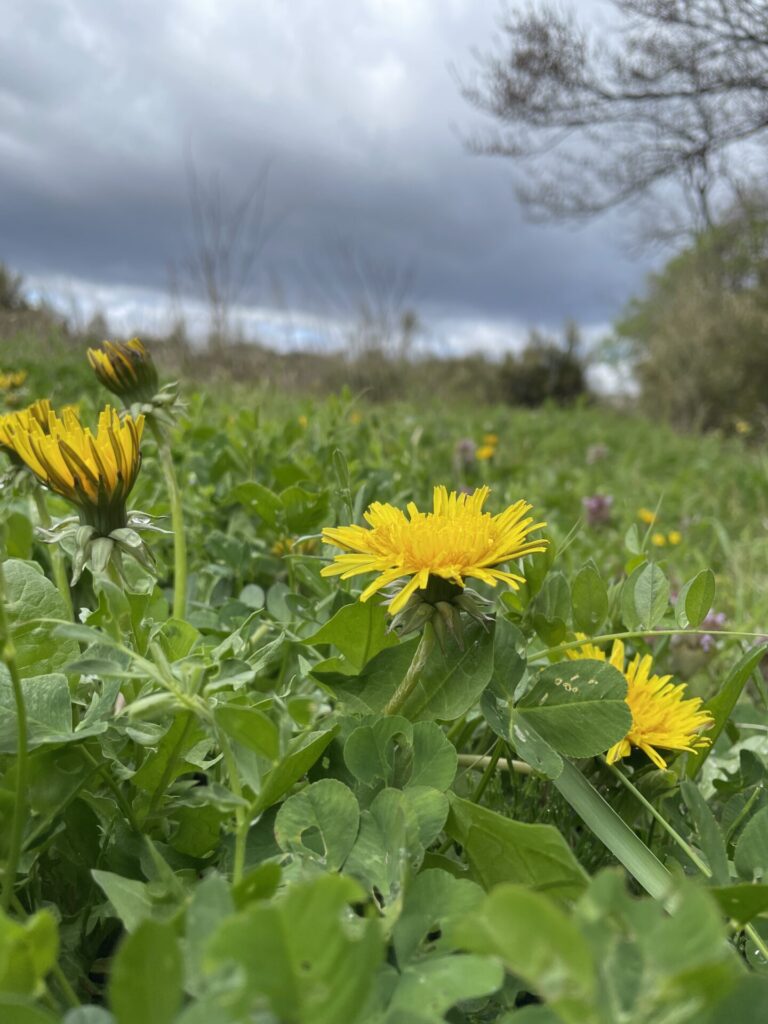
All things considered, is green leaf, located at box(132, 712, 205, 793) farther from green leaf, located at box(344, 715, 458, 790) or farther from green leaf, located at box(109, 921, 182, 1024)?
green leaf, located at box(109, 921, 182, 1024)

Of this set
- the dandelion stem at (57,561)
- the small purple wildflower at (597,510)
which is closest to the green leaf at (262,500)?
the dandelion stem at (57,561)

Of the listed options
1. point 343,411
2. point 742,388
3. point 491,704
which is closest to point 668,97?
point 742,388

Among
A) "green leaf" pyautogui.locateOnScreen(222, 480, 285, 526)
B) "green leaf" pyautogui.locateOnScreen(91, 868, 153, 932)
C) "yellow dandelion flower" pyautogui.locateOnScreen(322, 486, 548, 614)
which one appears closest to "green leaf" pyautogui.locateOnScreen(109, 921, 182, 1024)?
"green leaf" pyautogui.locateOnScreen(91, 868, 153, 932)

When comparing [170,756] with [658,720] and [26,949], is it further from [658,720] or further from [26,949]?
[658,720]

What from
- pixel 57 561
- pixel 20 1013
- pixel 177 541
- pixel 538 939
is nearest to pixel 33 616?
pixel 57 561

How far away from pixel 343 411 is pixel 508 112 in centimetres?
858

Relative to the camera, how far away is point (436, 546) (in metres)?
0.43

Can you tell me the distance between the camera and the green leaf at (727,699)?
54 centimetres

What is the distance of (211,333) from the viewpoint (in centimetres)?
705

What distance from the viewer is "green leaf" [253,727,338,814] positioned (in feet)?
1.34

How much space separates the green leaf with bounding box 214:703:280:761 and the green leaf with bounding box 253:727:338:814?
7cm

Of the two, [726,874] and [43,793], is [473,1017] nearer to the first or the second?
[726,874]

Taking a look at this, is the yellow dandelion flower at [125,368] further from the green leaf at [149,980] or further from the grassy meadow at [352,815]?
the green leaf at [149,980]

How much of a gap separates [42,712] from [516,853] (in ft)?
0.83
